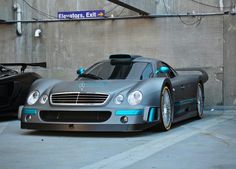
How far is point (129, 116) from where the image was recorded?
24.1 ft

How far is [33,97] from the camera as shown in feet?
26.3

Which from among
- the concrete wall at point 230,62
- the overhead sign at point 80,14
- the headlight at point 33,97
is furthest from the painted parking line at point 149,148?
the overhead sign at point 80,14

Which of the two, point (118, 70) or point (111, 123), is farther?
point (118, 70)

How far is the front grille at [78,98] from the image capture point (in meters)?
7.47

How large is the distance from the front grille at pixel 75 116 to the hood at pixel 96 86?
0.33m

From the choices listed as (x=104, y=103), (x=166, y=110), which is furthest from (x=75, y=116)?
(x=166, y=110)

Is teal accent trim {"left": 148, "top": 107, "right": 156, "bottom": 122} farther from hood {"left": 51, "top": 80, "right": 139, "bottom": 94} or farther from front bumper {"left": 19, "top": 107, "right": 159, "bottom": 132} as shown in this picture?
hood {"left": 51, "top": 80, "right": 139, "bottom": 94}

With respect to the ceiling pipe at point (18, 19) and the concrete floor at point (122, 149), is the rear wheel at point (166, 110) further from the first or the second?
the ceiling pipe at point (18, 19)

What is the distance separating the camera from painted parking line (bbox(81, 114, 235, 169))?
5.46m

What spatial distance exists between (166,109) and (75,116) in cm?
152

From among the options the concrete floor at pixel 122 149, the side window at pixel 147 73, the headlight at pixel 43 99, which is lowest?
the concrete floor at pixel 122 149

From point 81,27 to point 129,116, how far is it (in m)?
Result: 6.87

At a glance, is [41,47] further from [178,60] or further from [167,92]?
[167,92]

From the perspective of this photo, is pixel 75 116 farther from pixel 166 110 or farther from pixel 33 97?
pixel 166 110
